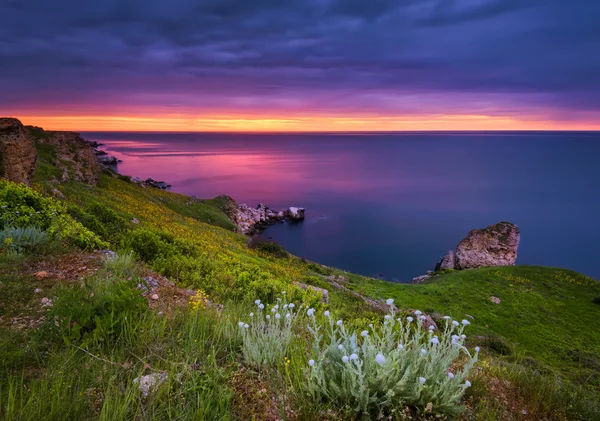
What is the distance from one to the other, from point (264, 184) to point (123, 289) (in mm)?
88839

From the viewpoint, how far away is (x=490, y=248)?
137 ft

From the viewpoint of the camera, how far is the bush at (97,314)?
372cm

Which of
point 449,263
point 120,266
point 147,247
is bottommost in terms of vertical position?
point 449,263

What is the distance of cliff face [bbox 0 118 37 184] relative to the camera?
14.1 m

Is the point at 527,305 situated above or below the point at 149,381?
below

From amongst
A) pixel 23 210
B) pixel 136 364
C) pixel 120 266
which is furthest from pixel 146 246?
pixel 136 364

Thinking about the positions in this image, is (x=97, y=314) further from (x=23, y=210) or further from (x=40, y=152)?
(x=40, y=152)

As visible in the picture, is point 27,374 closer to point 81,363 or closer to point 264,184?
point 81,363

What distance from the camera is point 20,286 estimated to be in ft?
17.0

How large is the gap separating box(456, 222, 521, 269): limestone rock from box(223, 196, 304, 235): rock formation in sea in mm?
29277

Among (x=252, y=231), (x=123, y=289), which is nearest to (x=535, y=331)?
(x=123, y=289)

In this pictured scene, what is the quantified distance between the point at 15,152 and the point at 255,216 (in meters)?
44.5

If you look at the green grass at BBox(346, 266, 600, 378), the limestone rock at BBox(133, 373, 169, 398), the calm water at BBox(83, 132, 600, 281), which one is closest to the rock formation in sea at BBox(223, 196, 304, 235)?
the calm water at BBox(83, 132, 600, 281)

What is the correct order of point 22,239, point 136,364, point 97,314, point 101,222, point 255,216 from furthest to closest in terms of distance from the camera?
point 255,216, point 101,222, point 22,239, point 97,314, point 136,364
